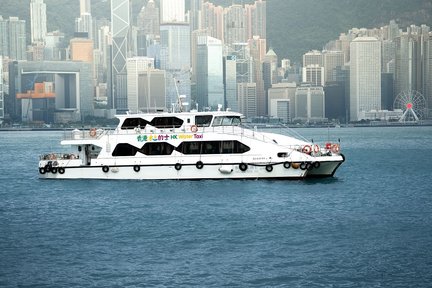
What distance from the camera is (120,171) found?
51875 millimetres

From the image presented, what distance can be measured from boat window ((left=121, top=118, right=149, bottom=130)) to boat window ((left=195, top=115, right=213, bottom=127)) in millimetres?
2982

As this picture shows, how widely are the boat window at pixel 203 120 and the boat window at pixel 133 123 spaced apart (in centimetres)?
298

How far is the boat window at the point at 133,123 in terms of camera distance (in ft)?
173

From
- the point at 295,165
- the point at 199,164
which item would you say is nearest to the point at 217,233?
the point at 199,164

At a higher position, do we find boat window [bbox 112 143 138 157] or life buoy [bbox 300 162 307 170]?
boat window [bbox 112 143 138 157]

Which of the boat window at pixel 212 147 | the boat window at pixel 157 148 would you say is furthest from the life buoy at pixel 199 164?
the boat window at pixel 157 148

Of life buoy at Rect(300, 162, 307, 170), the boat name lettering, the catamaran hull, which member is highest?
the boat name lettering

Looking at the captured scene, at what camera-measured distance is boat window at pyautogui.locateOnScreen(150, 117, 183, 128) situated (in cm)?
5219

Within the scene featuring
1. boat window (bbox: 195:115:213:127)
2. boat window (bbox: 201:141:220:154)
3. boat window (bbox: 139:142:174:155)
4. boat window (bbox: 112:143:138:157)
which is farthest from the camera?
boat window (bbox: 195:115:213:127)

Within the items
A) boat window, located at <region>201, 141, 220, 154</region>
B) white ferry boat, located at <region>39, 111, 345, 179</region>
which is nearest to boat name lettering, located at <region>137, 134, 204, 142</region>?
white ferry boat, located at <region>39, 111, 345, 179</region>

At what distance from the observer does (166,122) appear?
52.4 meters

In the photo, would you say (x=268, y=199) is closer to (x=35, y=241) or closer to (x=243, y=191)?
Answer: (x=243, y=191)

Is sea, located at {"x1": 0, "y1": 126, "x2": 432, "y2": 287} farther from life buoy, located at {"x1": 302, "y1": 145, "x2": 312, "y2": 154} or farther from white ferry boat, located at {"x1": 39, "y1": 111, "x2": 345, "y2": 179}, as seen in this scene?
life buoy, located at {"x1": 302, "y1": 145, "x2": 312, "y2": 154}

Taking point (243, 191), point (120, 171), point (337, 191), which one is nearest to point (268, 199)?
point (243, 191)
